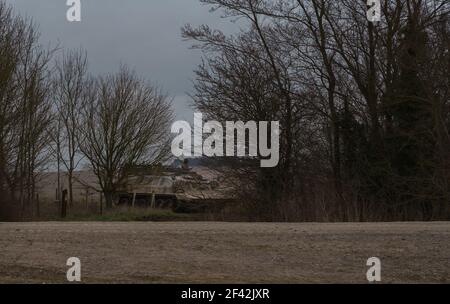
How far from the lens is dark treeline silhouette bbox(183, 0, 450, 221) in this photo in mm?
29094

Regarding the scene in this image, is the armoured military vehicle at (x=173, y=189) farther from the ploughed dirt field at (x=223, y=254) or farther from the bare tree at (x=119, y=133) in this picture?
the ploughed dirt field at (x=223, y=254)

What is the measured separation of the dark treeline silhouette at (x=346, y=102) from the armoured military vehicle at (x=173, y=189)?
1260 millimetres

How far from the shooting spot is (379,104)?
1251 inches

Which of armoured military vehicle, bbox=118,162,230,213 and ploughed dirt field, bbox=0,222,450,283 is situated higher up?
armoured military vehicle, bbox=118,162,230,213

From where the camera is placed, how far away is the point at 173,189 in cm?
3678

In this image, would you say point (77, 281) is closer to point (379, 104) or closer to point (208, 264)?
point (208, 264)

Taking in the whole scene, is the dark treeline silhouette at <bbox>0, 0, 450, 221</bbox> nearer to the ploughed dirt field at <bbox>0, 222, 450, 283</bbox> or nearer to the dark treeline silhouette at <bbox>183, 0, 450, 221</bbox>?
the dark treeline silhouette at <bbox>183, 0, 450, 221</bbox>

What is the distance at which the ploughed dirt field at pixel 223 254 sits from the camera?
1087 centimetres

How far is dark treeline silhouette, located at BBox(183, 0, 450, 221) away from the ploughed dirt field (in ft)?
45.4

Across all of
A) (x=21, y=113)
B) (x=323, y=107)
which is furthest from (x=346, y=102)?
(x=21, y=113)

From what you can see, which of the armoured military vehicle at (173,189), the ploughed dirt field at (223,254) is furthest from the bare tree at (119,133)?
the ploughed dirt field at (223,254)

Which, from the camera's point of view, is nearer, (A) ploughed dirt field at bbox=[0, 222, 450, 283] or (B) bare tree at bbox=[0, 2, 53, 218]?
(A) ploughed dirt field at bbox=[0, 222, 450, 283]

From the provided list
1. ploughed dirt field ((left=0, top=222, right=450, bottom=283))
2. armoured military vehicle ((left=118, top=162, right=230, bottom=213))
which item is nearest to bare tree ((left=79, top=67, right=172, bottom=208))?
armoured military vehicle ((left=118, top=162, right=230, bottom=213))

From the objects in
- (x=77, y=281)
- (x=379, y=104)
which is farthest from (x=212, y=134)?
(x=77, y=281)
